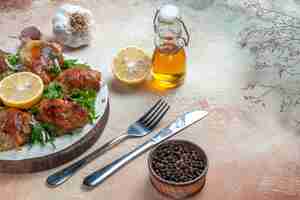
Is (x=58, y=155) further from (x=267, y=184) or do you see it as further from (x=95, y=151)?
(x=267, y=184)

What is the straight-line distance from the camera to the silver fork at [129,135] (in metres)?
1.16

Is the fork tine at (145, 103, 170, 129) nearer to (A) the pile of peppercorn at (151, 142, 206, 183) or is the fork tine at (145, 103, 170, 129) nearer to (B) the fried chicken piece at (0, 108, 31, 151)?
(A) the pile of peppercorn at (151, 142, 206, 183)

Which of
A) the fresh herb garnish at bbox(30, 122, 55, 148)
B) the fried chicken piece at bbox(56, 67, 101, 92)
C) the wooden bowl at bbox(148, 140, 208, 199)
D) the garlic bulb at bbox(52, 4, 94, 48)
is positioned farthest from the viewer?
the garlic bulb at bbox(52, 4, 94, 48)

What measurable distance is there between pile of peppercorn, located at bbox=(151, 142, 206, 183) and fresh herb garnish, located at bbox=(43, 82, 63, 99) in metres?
0.28

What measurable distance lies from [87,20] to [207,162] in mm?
592

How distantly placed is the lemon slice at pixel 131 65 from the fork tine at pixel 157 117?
0.36 ft

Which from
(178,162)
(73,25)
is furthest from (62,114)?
(73,25)

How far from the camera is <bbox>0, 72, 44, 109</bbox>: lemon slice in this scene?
121cm

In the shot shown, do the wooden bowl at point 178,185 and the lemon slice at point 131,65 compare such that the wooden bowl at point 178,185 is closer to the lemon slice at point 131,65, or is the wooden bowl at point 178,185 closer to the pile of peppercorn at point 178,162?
the pile of peppercorn at point 178,162

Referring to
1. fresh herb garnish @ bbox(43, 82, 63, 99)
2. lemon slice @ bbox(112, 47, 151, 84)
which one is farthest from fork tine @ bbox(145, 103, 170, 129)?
fresh herb garnish @ bbox(43, 82, 63, 99)

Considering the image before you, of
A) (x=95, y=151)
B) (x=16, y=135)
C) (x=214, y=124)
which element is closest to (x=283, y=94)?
(x=214, y=124)

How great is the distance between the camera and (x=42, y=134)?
3.86 feet

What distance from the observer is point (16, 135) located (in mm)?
1156

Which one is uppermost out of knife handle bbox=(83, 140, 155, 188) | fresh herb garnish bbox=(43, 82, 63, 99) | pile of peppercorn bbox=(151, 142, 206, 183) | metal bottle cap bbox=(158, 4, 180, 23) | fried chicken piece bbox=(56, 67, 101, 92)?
metal bottle cap bbox=(158, 4, 180, 23)
